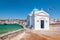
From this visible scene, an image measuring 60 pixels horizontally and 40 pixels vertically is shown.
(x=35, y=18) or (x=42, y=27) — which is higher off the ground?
(x=35, y=18)

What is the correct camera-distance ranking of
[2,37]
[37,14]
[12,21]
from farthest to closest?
[12,21]
[37,14]
[2,37]

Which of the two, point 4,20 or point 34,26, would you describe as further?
point 4,20

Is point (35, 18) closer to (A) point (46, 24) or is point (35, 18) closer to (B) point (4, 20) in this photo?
(A) point (46, 24)

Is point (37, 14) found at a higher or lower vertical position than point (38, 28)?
higher

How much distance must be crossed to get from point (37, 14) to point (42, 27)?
3.33 meters

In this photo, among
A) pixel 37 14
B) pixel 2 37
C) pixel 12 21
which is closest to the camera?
pixel 2 37

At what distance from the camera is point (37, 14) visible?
89.8 feet

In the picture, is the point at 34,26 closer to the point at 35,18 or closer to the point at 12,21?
the point at 35,18

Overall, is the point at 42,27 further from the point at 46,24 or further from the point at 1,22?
the point at 1,22

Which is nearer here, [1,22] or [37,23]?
[37,23]

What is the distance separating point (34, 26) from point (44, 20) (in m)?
2.56

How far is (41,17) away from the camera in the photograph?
2783cm

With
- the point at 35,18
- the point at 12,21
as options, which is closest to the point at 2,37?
the point at 35,18

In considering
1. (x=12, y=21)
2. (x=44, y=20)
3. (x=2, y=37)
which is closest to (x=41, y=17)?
(x=44, y=20)
